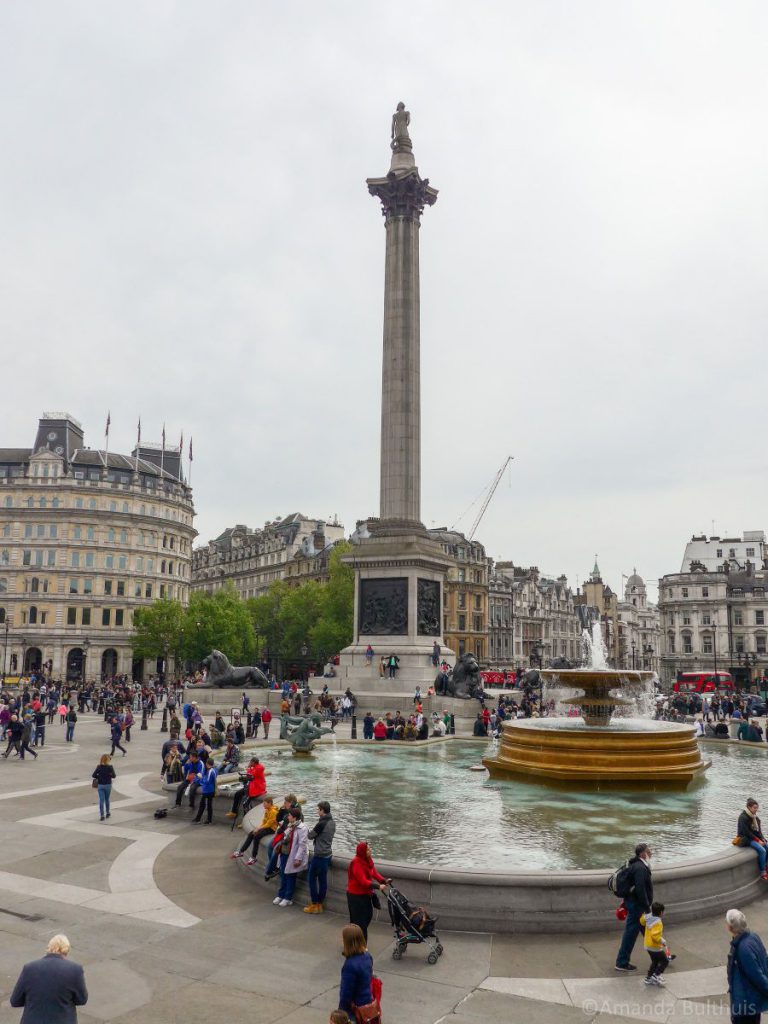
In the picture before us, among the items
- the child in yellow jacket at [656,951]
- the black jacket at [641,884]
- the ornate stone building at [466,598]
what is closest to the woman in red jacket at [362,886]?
the black jacket at [641,884]

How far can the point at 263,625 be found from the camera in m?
99.1

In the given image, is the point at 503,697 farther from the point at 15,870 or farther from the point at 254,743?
the point at 15,870

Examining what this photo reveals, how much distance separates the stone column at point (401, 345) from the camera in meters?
45.2

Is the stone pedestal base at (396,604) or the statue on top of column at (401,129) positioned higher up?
the statue on top of column at (401,129)

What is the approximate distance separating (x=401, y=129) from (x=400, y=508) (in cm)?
2576

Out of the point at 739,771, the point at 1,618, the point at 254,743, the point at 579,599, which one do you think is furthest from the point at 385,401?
the point at 579,599

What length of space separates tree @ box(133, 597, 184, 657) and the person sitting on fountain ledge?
226ft

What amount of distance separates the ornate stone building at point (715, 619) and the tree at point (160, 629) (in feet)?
229

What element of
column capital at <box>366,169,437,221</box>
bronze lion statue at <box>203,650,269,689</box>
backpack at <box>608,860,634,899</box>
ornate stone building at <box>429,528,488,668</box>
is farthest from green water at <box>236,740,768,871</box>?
ornate stone building at <box>429,528,488,668</box>

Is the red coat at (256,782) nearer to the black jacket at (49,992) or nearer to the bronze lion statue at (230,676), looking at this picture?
the black jacket at (49,992)

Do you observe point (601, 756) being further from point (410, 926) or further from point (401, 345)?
point (401, 345)

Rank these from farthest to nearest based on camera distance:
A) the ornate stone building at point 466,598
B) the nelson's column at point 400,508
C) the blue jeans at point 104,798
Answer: the ornate stone building at point 466,598
the nelson's column at point 400,508
the blue jeans at point 104,798

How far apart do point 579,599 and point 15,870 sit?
153 m

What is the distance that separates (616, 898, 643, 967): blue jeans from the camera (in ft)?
27.4
